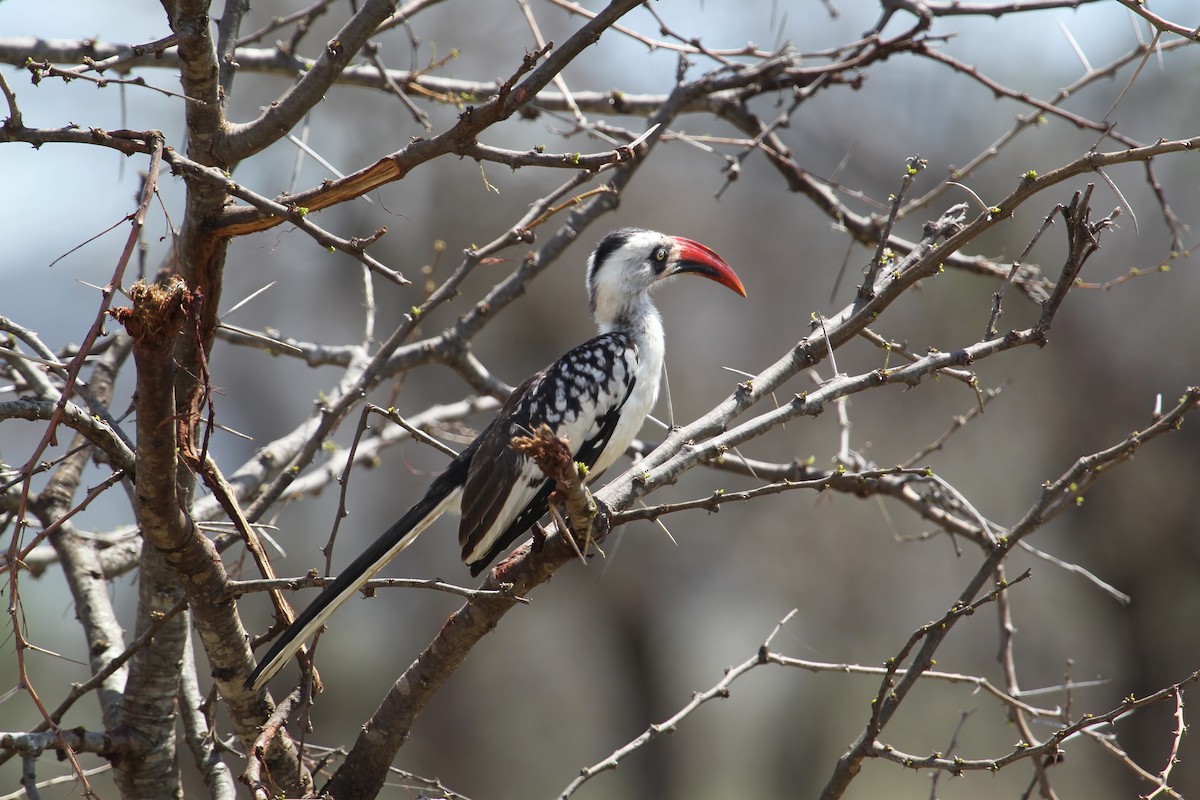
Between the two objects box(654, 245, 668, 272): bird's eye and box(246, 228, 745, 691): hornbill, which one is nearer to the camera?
box(246, 228, 745, 691): hornbill

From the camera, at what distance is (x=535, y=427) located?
154 inches

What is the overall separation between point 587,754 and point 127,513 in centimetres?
1606

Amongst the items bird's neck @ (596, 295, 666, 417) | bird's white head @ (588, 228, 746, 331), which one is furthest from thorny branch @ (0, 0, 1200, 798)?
bird's white head @ (588, 228, 746, 331)

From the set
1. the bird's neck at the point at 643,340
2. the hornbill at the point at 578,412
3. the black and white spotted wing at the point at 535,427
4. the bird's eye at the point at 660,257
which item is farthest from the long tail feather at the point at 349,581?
the bird's eye at the point at 660,257

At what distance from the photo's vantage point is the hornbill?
Result: 3.72m

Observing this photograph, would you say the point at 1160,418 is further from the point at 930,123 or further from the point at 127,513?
the point at 930,123

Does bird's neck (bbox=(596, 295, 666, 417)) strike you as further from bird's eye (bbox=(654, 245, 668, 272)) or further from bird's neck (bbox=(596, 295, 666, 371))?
bird's eye (bbox=(654, 245, 668, 272))

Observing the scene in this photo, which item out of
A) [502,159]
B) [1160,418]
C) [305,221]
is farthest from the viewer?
[1160,418]

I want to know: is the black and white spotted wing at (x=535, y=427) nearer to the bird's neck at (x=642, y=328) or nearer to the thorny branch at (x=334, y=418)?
the bird's neck at (x=642, y=328)

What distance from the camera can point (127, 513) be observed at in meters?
4.43

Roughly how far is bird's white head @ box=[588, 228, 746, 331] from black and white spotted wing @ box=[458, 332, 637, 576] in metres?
0.35

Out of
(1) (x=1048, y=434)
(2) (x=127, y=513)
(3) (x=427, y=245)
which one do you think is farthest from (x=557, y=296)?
(2) (x=127, y=513)

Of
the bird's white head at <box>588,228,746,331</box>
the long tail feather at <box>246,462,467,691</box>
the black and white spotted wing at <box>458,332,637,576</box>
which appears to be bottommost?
the long tail feather at <box>246,462,467,691</box>

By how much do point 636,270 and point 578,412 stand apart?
101 cm
